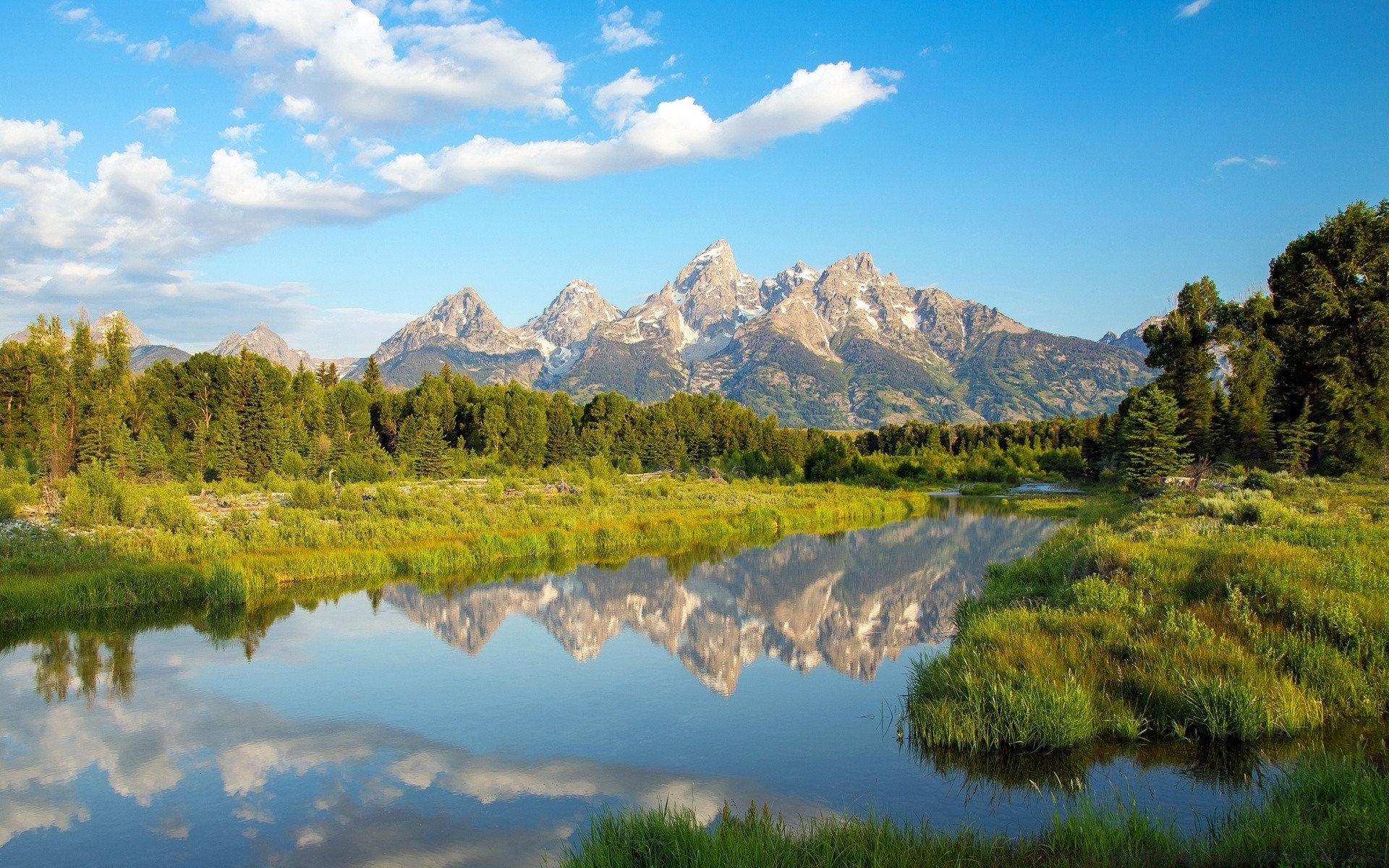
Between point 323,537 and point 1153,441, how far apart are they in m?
43.3

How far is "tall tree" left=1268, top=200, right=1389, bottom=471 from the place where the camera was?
3628 cm

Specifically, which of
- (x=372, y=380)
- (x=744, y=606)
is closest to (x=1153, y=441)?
(x=744, y=606)

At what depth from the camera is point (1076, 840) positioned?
7.57 meters

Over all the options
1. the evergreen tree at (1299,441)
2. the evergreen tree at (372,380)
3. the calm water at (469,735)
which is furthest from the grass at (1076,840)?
the evergreen tree at (372,380)

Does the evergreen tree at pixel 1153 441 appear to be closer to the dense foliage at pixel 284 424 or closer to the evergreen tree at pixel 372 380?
the dense foliage at pixel 284 424

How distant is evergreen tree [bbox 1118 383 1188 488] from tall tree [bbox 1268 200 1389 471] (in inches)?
229

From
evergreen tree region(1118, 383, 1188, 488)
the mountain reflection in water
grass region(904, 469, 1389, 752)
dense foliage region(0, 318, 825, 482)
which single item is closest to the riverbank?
the mountain reflection in water

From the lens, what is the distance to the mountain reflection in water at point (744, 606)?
19.2m

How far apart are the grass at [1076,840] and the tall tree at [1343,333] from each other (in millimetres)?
35487

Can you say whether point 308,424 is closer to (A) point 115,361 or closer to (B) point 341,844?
(A) point 115,361

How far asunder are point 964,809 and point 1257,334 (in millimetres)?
49001

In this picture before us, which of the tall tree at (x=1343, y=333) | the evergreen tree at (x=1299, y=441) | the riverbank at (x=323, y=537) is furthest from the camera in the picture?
the evergreen tree at (x=1299, y=441)

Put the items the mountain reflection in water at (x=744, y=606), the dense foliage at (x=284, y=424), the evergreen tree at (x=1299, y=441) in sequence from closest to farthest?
the mountain reflection in water at (x=744, y=606) → the evergreen tree at (x=1299, y=441) → the dense foliage at (x=284, y=424)

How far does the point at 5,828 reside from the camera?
10078 mm
